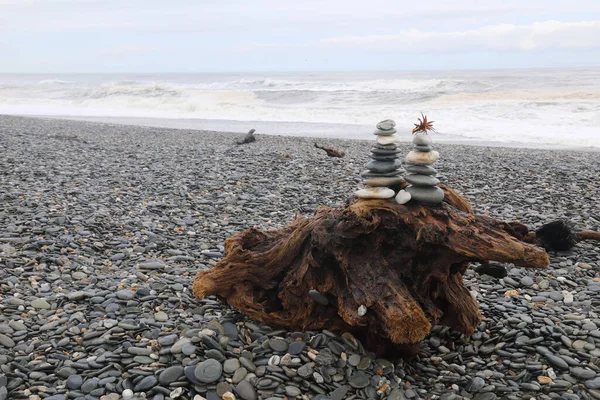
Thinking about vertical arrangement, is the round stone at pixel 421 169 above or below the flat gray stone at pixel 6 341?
above

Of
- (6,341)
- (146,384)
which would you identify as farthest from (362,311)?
(6,341)

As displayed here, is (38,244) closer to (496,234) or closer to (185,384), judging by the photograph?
(185,384)

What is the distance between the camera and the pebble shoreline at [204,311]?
3.77 meters

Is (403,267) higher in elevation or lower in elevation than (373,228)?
lower

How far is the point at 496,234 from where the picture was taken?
161 inches

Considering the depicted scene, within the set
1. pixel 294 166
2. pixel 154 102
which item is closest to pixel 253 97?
pixel 154 102

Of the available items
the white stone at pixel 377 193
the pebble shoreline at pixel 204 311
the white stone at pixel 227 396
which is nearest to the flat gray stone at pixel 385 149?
the white stone at pixel 377 193

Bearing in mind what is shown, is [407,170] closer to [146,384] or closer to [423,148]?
[423,148]

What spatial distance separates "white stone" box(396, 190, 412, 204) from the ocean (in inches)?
708

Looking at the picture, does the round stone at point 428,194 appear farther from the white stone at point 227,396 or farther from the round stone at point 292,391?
the white stone at point 227,396

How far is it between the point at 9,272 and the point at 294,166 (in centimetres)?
757

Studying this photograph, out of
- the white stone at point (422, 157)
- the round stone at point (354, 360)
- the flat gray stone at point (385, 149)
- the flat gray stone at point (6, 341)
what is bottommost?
the round stone at point (354, 360)

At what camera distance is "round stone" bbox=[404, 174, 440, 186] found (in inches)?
166

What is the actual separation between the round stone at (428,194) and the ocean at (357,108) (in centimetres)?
1784
